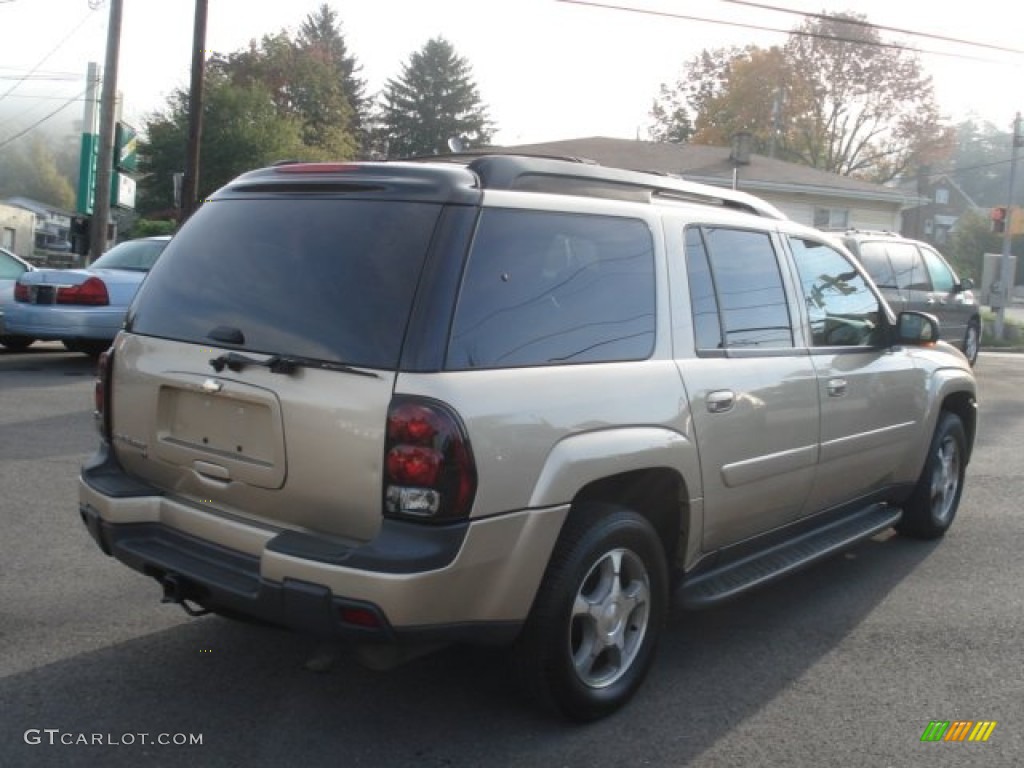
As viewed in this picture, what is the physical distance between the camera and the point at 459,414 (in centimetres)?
302

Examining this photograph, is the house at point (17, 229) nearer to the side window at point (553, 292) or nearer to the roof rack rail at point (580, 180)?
the roof rack rail at point (580, 180)

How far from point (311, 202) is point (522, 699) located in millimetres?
1874

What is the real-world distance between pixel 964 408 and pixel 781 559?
8.29 feet

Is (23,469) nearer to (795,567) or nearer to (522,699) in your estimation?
(522,699)

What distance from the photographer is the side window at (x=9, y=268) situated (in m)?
12.5

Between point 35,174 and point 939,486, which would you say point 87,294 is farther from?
point 35,174

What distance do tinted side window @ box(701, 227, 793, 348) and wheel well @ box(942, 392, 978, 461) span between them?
6.78 ft

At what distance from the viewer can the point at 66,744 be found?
10.8 feet

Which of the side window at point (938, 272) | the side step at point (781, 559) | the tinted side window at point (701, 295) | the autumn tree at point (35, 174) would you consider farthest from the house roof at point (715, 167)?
the autumn tree at point (35, 174)

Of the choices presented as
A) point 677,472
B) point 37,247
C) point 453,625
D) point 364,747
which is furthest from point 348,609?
point 37,247

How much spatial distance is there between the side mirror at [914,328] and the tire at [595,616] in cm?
236

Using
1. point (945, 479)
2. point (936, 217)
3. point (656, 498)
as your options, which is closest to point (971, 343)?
point (945, 479)

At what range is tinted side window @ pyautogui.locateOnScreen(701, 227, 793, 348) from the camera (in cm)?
421

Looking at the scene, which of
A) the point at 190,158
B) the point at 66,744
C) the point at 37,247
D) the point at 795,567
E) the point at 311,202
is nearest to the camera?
the point at 66,744
